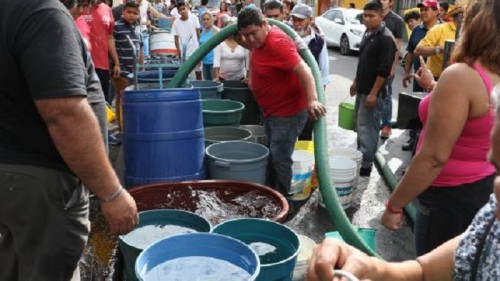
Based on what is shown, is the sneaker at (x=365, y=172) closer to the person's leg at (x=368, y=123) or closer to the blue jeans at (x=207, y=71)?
the person's leg at (x=368, y=123)

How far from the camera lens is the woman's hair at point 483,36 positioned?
1764 millimetres

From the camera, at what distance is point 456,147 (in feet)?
6.50

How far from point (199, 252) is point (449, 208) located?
3.82 feet

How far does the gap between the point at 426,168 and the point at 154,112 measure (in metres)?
2.05

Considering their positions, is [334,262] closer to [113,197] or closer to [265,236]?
[113,197]

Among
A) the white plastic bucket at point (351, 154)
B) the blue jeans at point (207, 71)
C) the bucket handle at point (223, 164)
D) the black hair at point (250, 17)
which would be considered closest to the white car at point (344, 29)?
the blue jeans at point (207, 71)

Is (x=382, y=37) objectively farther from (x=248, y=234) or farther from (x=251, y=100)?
(x=248, y=234)

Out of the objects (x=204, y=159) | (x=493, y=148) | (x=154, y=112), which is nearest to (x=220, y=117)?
(x=204, y=159)

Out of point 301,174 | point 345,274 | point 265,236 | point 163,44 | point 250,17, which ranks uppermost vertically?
point 250,17

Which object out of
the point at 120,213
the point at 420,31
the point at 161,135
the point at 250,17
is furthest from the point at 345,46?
the point at 120,213

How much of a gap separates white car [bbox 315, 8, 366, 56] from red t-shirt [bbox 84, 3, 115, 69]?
34.3ft

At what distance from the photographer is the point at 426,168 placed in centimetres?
194

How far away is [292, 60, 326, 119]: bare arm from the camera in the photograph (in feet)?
12.0

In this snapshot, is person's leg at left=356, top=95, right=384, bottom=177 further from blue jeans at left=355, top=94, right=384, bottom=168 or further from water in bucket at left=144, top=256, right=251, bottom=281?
water in bucket at left=144, top=256, right=251, bottom=281
